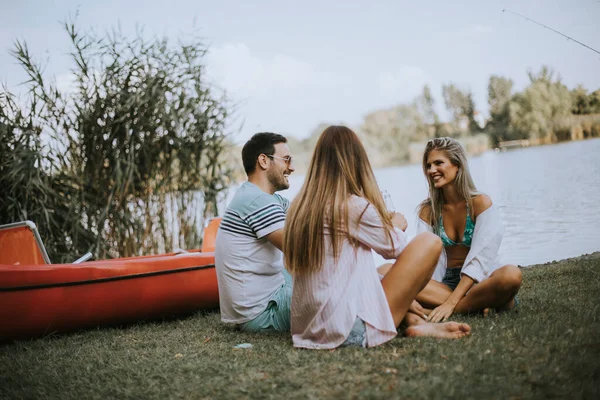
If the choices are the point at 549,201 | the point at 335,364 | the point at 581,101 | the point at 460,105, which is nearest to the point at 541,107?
the point at 549,201

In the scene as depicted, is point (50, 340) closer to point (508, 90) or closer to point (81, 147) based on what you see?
point (81, 147)

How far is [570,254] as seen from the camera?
5238 mm

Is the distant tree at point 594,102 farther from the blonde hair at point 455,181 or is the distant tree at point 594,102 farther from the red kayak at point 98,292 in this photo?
the red kayak at point 98,292

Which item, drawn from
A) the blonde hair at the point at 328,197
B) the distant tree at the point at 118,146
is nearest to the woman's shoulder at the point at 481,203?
the blonde hair at the point at 328,197

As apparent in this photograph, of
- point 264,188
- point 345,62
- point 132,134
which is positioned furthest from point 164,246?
point 345,62

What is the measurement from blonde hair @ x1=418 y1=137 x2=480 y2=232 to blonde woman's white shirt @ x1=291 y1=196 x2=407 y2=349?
83 centimetres

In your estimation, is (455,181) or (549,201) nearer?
(455,181)

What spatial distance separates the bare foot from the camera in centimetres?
225

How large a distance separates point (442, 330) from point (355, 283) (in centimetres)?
43

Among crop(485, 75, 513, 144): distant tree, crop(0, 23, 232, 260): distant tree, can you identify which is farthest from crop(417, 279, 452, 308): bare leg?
crop(485, 75, 513, 144): distant tree

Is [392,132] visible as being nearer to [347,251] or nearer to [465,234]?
[465,234]

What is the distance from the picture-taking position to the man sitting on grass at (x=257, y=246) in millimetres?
2643

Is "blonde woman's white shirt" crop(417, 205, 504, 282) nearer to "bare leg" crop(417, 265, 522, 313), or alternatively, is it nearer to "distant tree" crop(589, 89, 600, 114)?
"bare leg" crop(417, 265, 522, 313)

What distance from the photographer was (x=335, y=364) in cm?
203
